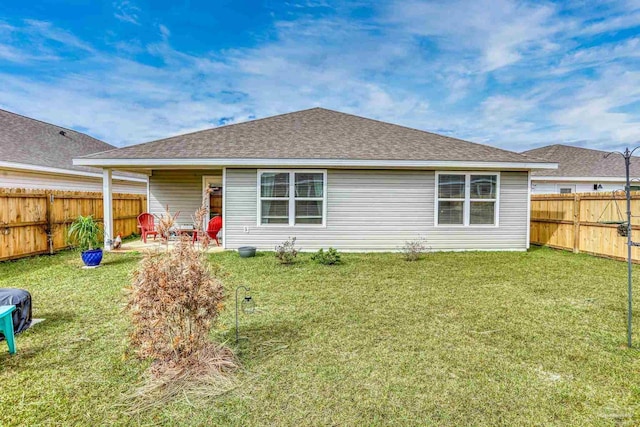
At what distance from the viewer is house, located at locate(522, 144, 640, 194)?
51.2 feet

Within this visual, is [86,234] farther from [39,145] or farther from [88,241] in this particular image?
[39,145]

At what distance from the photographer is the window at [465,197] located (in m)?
9.09

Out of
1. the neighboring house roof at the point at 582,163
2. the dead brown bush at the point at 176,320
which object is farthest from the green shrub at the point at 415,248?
the neighboring house roof at the point at 582,163

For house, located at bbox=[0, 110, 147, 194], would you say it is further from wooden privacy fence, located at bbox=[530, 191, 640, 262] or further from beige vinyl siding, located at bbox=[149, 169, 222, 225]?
wooden privacy fence, located at bbox=[530, 191, 640, 262]

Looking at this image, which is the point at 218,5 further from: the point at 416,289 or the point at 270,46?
the point at 416,289

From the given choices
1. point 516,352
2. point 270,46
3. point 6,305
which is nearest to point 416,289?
point 516,352

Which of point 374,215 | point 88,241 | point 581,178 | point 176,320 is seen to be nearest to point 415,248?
point 374,215

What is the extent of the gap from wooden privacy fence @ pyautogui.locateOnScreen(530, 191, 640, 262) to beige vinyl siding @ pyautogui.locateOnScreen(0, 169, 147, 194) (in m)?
16.3

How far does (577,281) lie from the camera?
5996mm

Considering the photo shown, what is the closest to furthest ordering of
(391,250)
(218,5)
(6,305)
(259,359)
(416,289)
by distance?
(259,359)
(6,305)
(416,289)
(391,250)
(218,5)

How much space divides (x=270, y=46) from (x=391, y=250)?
29.5 ft

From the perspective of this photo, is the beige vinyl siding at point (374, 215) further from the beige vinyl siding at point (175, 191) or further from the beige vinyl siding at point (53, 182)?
the beige vinyl siding at point (53, 182)

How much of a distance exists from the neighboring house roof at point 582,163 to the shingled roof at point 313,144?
8.36 m

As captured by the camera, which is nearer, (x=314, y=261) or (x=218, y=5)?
(x=314, y=261)
